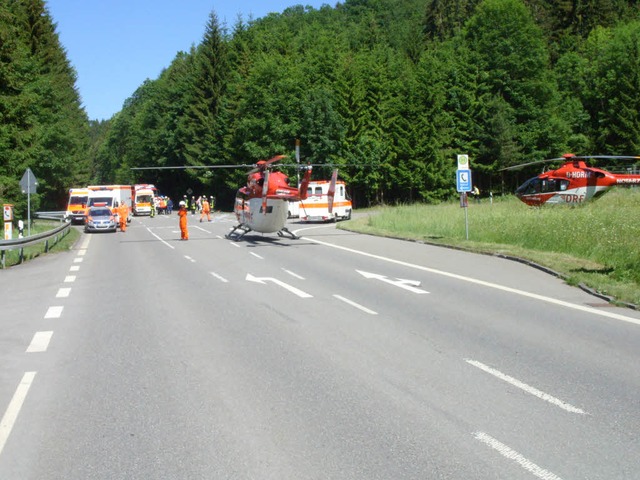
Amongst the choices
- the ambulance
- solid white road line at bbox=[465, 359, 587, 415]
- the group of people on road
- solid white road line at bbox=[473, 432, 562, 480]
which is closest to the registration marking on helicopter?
solid white road line at bbox=[465, 359, 587, 415]

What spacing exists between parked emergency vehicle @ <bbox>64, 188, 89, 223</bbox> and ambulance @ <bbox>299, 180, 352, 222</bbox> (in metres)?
18.0

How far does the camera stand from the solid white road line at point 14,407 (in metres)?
5.67

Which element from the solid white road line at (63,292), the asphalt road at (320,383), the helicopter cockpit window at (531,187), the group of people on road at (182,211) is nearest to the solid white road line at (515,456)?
the asphalt road at (320,383)

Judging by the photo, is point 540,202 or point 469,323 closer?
point 469,323

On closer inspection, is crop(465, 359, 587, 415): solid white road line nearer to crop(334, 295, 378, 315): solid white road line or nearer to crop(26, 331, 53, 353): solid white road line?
crop(334, 295, 378, 315): solid white road line

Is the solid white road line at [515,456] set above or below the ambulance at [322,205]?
below

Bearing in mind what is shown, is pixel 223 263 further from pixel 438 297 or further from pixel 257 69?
pixel 257 69

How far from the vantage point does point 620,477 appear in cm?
463

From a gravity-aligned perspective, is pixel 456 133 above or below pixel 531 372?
above

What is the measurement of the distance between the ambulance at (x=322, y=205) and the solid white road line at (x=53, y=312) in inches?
1225

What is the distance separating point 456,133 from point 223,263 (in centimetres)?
5052

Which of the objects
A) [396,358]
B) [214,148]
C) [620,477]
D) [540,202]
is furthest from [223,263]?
[214,148]

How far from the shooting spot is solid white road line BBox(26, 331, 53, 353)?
895cm

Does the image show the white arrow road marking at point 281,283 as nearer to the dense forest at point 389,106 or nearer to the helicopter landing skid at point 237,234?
the helicopter landing skid at point 237,234
